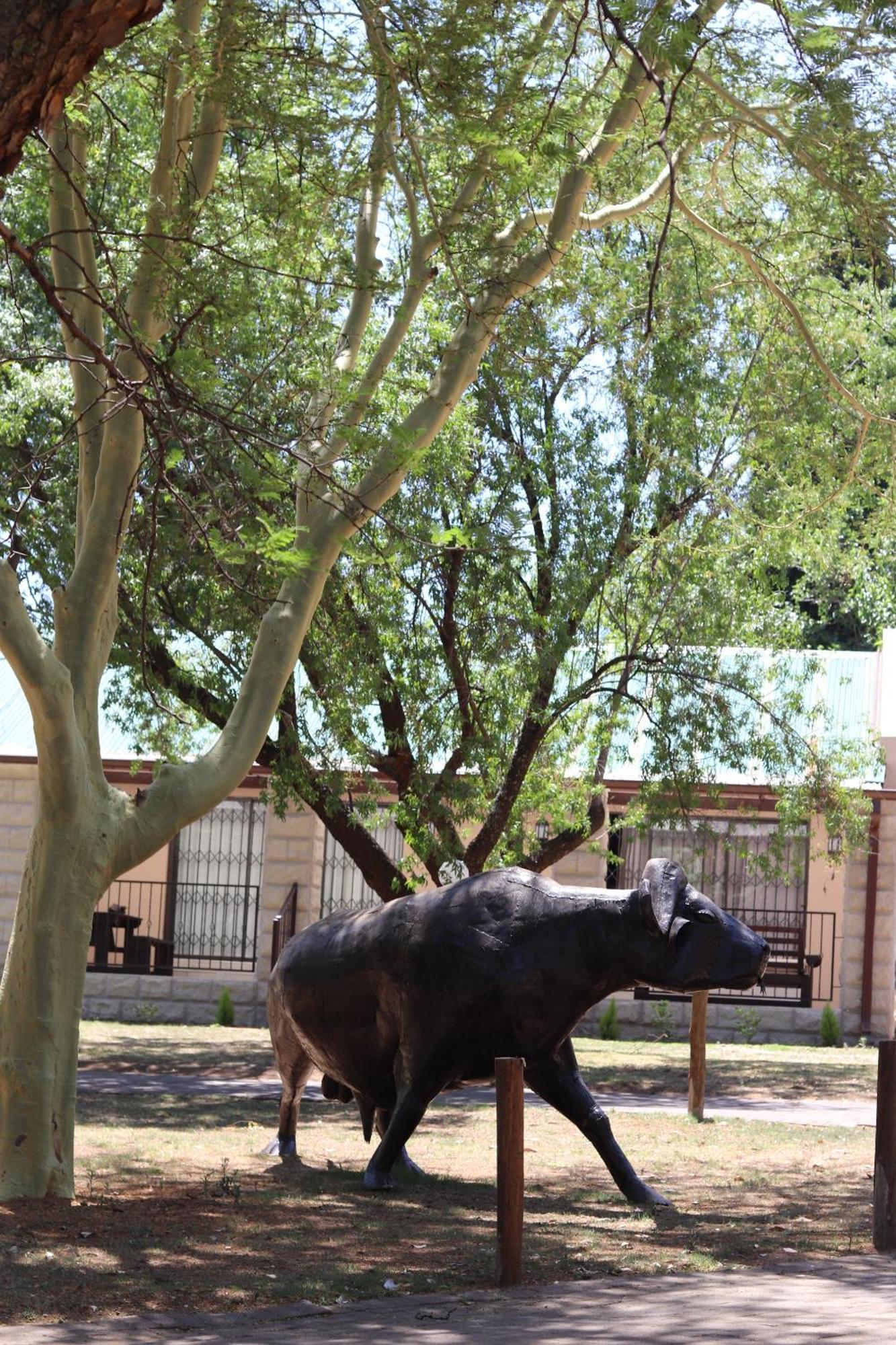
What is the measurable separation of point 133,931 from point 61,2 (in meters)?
21.5

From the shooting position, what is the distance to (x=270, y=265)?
1107cm

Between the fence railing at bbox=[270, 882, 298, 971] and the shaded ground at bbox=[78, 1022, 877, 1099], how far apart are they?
1074mm

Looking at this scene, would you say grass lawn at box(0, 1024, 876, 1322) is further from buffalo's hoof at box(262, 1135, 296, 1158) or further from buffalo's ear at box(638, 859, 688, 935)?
buffalo's ear at box(638, 859, 688, 935)

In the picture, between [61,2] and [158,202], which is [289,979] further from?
[61,2]

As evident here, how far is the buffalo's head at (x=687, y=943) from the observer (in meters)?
8.38

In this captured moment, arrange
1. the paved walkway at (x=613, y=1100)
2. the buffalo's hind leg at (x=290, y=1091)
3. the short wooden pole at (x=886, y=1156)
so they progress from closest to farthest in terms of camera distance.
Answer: the short wooden pole at (x=886, y=1156)
the buffalo's hind leg at (x=290, y=1091)
the paved walkway at (x=613, y=1100)

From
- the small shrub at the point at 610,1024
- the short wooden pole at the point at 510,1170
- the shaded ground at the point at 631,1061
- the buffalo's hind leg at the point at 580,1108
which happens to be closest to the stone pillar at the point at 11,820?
the shaded ground at the point at 631,1061

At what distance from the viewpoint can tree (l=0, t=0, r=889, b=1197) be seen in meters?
8.11

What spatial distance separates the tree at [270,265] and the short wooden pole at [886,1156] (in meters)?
3.65

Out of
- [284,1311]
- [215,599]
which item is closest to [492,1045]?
[284,1311]

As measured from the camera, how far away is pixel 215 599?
13.6m

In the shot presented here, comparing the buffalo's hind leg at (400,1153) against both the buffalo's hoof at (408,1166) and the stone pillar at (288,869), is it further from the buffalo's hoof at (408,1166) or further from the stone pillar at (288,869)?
the stone pillar at (288,869)

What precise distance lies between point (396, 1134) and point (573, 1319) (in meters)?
2.91

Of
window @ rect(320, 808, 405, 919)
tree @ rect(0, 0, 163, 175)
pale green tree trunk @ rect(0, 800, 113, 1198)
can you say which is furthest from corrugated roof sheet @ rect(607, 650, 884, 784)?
tree @ rect(0, 0, 163, 175)
